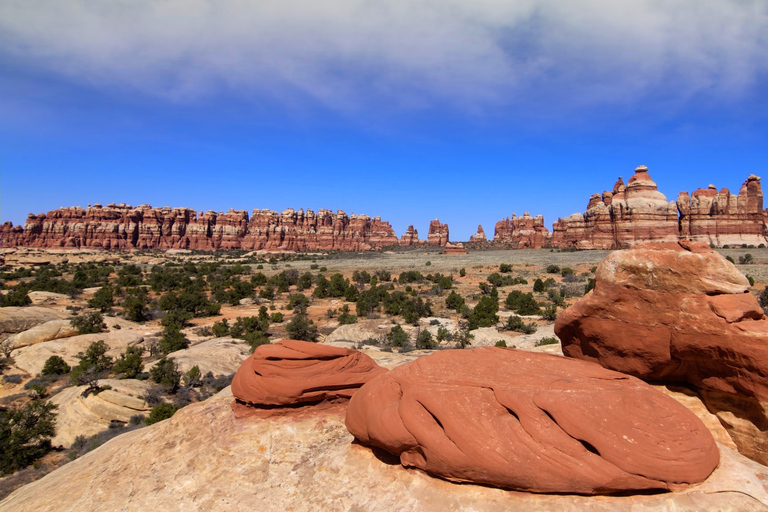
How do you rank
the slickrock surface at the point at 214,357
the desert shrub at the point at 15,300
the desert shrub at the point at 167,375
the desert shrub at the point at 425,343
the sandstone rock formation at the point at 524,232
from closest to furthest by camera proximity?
the desert shrub at the point at 167,375 < the slickrock surface at the point at 214,357 < the desert shrub at the point at 425,343 < the desert shrub at the point at 15,300 < the sandstone rock formation at the point at 524,232

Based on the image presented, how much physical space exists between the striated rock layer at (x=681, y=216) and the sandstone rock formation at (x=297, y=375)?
56694 millimetres

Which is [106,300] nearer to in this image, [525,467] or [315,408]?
[315,408]

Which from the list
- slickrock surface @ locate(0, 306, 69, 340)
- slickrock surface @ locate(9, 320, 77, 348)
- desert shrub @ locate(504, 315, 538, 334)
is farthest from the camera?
slickrock surface @ locate(0, 306, 69, 340)

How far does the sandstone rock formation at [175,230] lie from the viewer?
3952 inches

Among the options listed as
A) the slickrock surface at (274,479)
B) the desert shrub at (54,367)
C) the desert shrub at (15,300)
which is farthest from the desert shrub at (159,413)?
the desert shrub at (15,300)

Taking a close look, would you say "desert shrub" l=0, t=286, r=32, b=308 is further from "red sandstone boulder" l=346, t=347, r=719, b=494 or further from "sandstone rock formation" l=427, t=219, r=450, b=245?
"sandstone rock formation" l=427, t=219, r=450, b=245

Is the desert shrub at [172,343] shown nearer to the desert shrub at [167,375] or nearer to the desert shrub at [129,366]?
the desert shrub at [129,366]

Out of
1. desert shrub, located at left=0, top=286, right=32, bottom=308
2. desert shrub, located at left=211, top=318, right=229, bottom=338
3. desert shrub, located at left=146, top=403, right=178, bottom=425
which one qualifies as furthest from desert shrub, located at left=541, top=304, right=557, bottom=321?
desert shrub, located at left=0, top=286, right=32, bottom=308

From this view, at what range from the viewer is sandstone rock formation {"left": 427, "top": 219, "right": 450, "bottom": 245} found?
140 m

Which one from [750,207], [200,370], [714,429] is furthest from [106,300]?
[750,207]

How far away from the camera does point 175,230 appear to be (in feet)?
353

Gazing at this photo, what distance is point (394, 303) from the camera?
23.5 metres

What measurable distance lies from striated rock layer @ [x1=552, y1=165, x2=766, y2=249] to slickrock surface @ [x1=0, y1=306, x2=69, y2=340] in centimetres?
6122

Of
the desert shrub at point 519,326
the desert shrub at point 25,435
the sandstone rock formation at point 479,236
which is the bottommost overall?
the desert shrub at point 25,435
